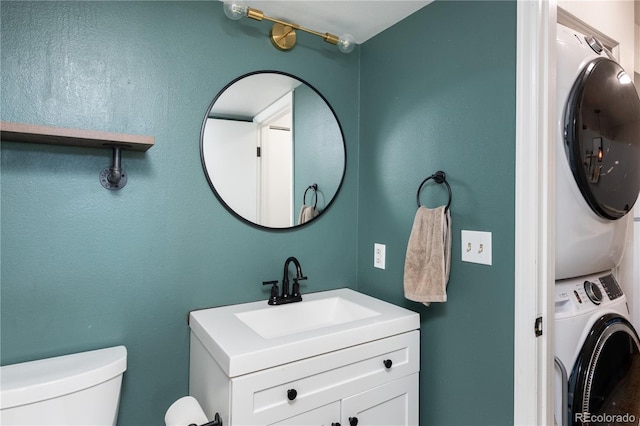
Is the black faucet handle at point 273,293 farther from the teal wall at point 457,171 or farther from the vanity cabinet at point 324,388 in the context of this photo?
the teal wall at point 457,171

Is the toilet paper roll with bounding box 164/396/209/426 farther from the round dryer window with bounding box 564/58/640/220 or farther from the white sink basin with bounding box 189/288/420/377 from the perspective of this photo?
the round dryer window with bounding box 564/58/640/220

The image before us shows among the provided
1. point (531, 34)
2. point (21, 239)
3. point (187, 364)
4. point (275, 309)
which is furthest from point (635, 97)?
point (21, 239)

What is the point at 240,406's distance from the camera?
36.4 inches

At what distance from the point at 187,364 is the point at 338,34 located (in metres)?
1.76

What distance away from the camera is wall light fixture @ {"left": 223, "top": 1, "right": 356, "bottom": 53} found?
1.35 metres

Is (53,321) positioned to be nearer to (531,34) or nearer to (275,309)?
(275,309)

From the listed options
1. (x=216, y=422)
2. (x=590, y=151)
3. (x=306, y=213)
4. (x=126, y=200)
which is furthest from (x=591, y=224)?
(x=126, y=200)

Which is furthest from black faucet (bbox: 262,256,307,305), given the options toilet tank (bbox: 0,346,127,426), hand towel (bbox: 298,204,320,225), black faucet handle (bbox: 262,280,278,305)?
toilet tank (bbox: 0,346,127,426)

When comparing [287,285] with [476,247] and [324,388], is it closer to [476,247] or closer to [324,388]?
[324,388]

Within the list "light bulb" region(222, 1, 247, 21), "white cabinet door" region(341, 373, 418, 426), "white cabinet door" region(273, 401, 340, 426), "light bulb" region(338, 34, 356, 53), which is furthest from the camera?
"light bulb" region(338, 34, 356, 53)

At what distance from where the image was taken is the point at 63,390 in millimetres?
954

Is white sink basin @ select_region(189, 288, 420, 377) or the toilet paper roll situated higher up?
white sink basin @ select_region(189, 288, 420, 377)

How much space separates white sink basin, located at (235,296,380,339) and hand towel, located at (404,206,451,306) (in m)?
0.21

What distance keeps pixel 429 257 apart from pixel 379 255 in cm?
40
